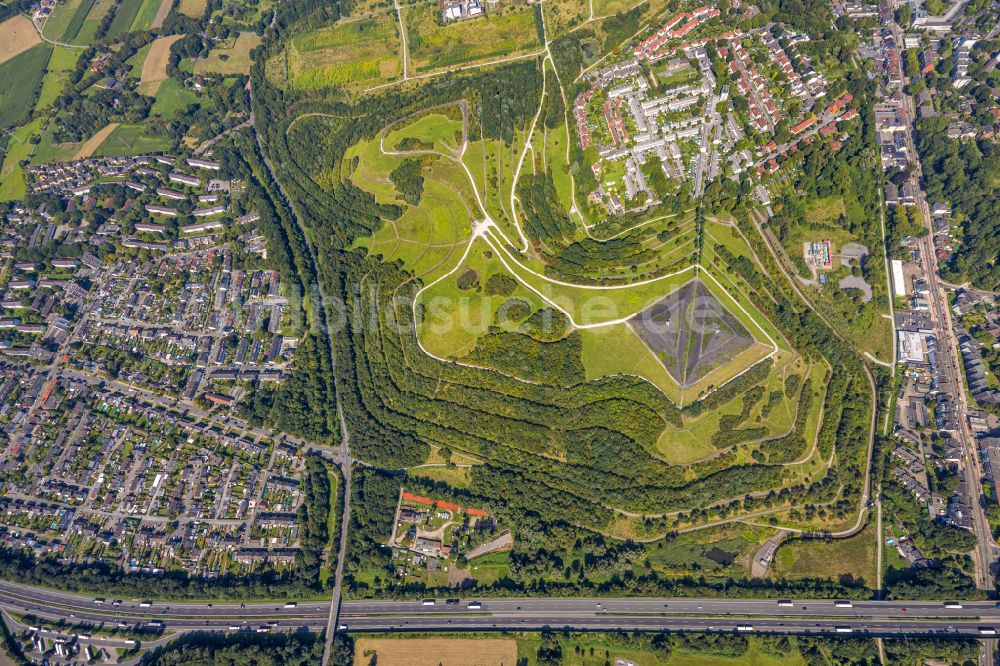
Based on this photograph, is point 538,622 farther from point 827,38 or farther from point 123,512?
point 827,38

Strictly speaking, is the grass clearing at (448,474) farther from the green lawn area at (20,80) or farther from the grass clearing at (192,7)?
the green lawn area at (20,80)

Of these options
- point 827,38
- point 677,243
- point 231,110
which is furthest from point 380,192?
point 827,38

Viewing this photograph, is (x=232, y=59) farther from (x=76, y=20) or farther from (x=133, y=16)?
(x=76, y=20)

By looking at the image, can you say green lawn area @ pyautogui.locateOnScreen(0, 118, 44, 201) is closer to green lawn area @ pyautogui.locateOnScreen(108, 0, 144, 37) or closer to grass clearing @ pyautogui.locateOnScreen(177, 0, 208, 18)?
green lawn area @ pyautogui.locateOnScreen(108, 0, 144, 37)

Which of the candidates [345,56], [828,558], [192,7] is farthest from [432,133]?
[828,558]

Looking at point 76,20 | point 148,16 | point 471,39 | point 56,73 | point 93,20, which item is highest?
point 76,20

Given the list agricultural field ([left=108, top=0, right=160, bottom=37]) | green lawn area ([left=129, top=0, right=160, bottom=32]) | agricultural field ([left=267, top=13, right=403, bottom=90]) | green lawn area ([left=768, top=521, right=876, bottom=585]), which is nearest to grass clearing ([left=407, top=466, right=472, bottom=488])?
green lawn area ([left=768, top=521, right=876, bottom=585])

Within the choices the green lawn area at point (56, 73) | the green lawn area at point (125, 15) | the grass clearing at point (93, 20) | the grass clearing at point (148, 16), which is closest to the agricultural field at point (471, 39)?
the grass clearing at point (148, 16)
